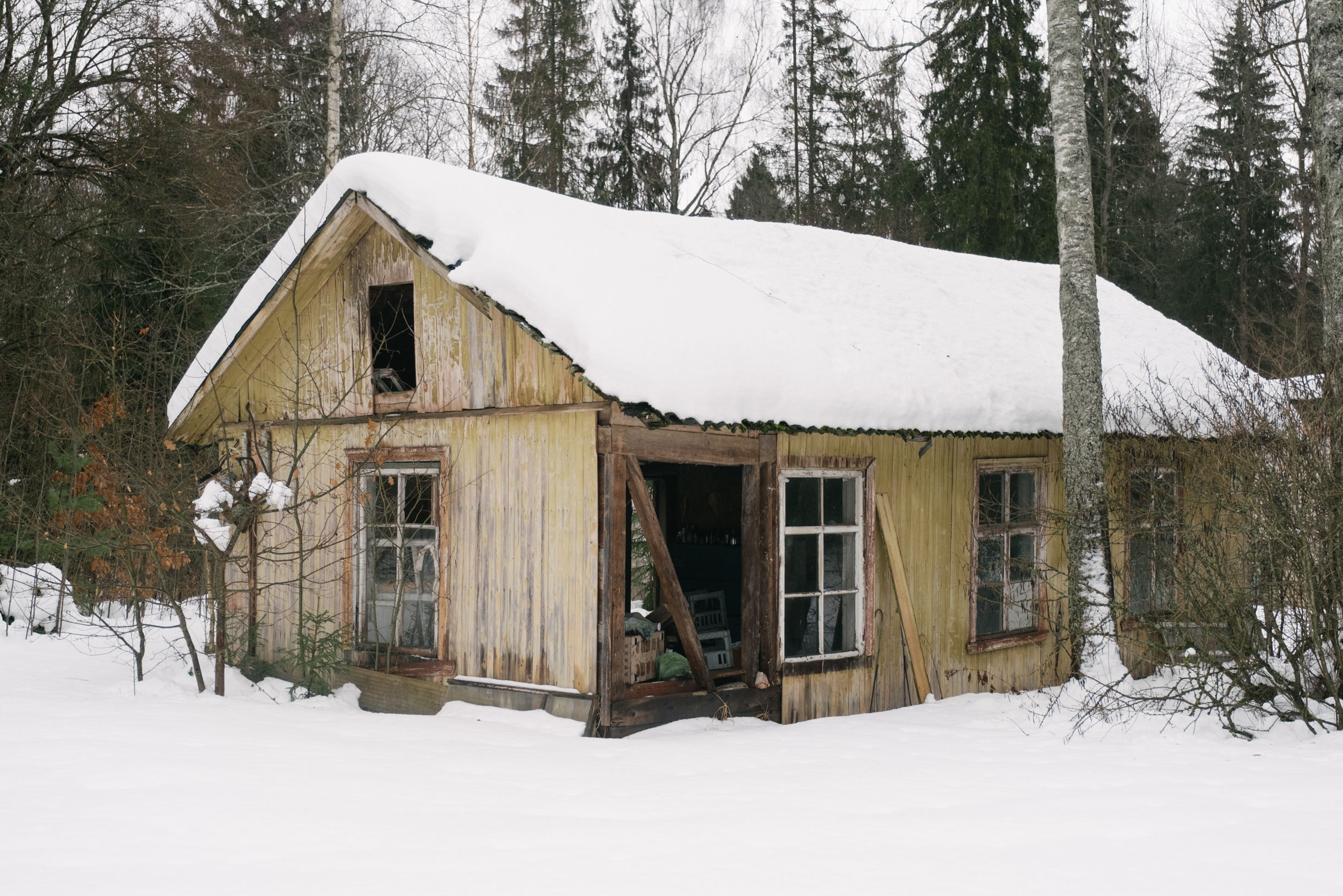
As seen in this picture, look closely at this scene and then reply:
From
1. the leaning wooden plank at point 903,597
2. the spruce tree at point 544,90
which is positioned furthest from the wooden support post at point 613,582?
the spruce tree at point 544,90

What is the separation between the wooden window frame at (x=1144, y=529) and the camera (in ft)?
25.8

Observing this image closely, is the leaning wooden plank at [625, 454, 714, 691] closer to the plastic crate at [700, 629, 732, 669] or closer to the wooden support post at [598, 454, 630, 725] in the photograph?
the wooden support post at [598, 454, 630, 725]

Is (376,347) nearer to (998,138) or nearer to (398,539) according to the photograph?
(398,539)

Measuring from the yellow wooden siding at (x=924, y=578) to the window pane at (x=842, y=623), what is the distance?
214 millimetres

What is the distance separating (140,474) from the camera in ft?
30.3

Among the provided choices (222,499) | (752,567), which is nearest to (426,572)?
(222,499)

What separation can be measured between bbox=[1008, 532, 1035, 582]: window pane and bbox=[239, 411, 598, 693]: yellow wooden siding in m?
4.71

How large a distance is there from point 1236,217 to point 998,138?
34.6ft

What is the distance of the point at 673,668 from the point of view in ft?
28.0

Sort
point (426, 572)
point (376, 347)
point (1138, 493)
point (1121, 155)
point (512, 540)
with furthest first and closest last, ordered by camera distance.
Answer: point (1121, 155) → point (1138, 493) → point (376, 347) → point (426, 572) → point (512, 540)

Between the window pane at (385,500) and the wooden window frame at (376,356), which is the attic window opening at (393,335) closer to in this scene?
the wooden window frame at (376,356)

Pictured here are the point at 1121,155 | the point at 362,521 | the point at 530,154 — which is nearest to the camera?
the point at 362,521

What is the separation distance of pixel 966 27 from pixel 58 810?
9987 millimetres

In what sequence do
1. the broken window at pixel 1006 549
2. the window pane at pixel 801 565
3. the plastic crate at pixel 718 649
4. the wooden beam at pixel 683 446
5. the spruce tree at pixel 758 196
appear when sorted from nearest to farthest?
the wooden beam at pixel 683 446
the window pane at pixel 801 565
the plastic crate at pixel 718 649
the broken window at pixel 1006 549
the spruce tree at pixel 758 196
